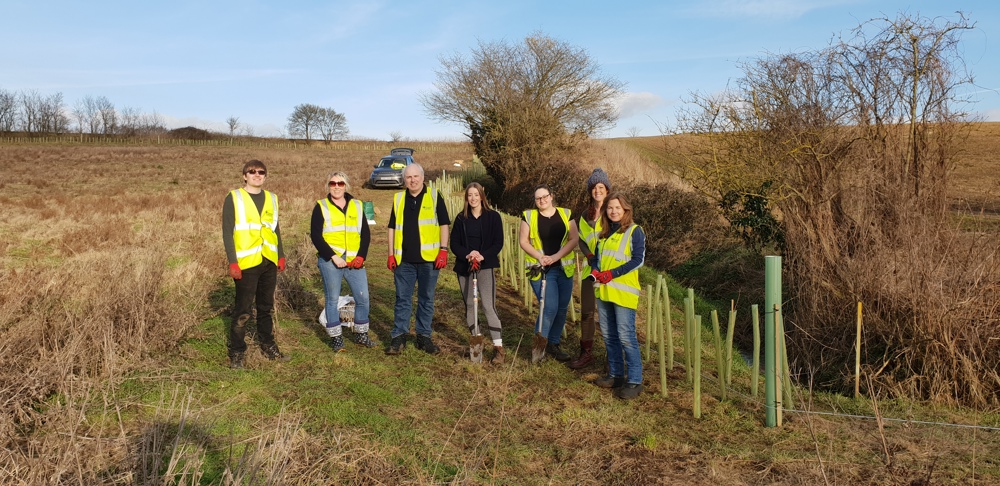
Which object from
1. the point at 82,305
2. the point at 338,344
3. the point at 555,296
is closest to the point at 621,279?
the point at 555,296

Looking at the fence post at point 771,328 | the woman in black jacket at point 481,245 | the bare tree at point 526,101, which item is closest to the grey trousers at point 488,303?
the woman in black jacket at point 481,245

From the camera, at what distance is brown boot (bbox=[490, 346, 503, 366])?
5.94 metres

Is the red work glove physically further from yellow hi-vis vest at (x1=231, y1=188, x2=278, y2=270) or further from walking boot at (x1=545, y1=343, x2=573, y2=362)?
yellow hi-vis vest at (x1=231, y1=188, x2=278, y2=270)

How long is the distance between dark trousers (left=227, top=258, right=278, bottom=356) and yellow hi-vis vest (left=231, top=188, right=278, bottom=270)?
9 cm

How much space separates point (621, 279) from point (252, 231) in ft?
9.88

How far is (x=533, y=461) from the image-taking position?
13.3ft

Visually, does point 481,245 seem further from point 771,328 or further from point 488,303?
point 771,328

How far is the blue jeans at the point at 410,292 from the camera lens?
6.12 metres

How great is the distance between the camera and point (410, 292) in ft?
20.4

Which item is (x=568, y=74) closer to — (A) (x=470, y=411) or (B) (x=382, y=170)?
(B) (x=382, y=170)

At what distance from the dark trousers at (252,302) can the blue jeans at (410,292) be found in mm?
1095

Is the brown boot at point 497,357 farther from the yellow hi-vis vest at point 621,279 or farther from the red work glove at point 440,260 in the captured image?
the yellow hi-vis vest at point 621,279

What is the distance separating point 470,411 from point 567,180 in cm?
1432

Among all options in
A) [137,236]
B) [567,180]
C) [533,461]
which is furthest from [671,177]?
[533,461]
